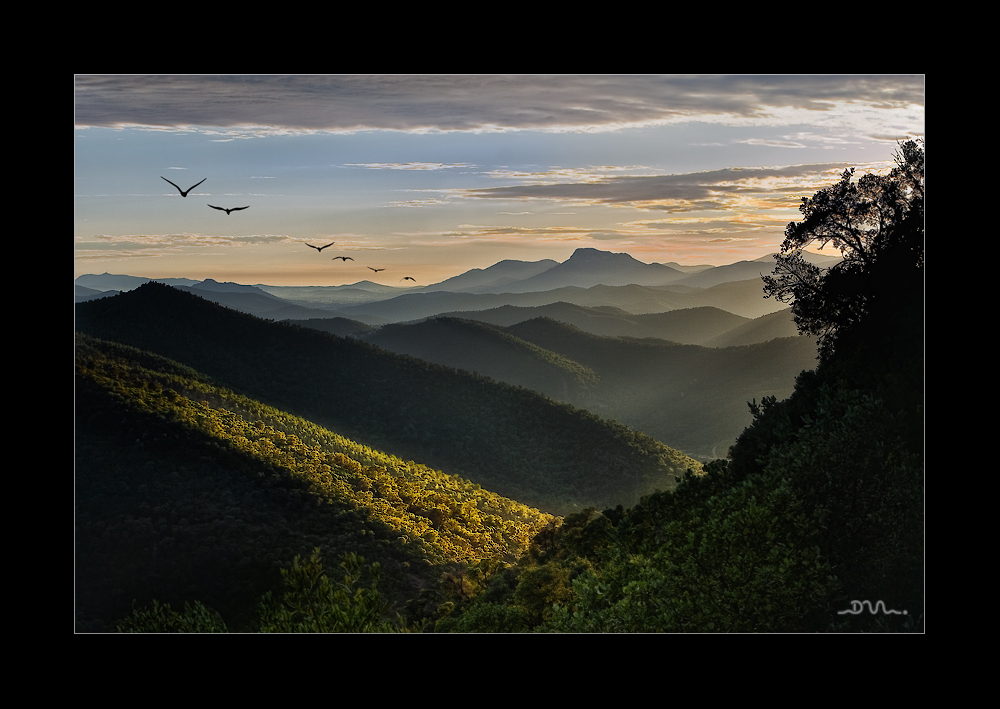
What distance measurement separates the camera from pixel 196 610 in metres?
10.6

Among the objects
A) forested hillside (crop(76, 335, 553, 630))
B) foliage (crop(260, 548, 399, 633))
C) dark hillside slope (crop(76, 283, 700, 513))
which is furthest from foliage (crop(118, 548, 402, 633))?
dark hillside slope (crop(76, 283, 700, 513))

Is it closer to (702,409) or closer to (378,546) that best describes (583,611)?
(378,546)

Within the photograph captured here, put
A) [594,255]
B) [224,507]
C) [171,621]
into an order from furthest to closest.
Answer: [594,255], [224,507], [171,621]

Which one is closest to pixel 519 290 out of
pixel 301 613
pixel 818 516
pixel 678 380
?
pixel 301 613

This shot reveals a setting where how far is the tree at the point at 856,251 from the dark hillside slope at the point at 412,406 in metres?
13.4

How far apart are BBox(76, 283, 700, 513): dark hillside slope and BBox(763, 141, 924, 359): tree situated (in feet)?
44.1

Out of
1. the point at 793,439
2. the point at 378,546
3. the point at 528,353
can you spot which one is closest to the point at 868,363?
the point at 793,439

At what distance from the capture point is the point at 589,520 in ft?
46.3

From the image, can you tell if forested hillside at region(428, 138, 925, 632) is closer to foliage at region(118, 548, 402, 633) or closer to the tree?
the tree

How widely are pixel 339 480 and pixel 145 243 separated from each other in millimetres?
7230

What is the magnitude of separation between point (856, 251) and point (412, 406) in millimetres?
19471

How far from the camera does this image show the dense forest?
9.66 m
